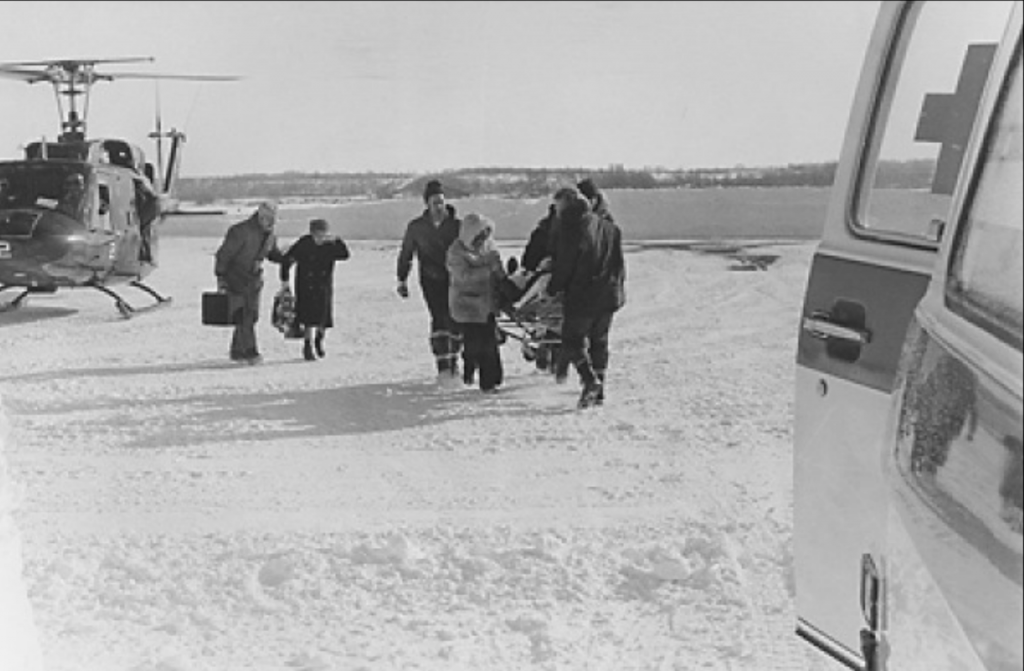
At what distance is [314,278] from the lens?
3480mm

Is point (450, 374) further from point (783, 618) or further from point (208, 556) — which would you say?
point (783, 618)

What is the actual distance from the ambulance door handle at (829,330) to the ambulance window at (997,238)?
449 millimetres

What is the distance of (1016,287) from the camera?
37.7 inches

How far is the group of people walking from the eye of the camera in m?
3.06

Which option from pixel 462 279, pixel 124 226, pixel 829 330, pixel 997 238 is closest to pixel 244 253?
pixel 462 279

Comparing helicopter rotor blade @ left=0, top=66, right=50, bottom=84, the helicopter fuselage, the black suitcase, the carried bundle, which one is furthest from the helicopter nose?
helicopter rotor blade @ left=0, top=66, right=50, bottom=84

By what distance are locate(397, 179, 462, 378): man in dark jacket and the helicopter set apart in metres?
0.64

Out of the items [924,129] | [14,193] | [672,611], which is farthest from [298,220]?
[924,129]

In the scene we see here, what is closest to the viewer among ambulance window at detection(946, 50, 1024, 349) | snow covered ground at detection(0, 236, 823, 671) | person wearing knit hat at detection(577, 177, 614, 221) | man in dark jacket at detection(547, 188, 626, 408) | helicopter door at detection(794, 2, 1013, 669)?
ambulance window at detection(946, 50, 1024, 349)

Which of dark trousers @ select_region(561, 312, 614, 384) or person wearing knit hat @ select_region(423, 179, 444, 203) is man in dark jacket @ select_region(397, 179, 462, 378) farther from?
dark trousers @ select_region(561, 312, 614, 384)

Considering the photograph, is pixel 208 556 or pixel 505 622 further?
pixel 208 556

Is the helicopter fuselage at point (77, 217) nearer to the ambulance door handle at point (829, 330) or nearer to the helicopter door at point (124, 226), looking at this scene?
the helicopter door at point (124, 226)

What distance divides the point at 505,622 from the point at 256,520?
32.0 inches

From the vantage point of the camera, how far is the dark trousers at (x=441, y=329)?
3.59 m
